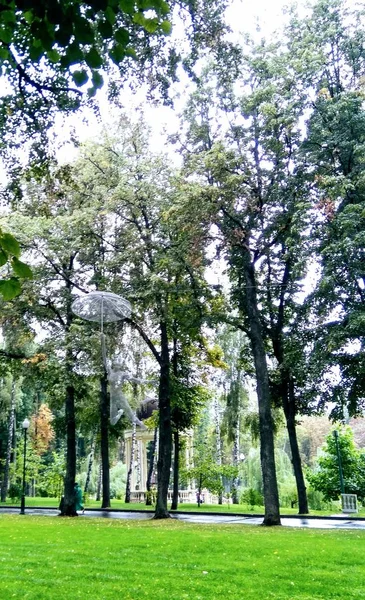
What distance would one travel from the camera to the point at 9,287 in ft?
6.30

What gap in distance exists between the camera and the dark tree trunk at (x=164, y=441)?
17109 mm

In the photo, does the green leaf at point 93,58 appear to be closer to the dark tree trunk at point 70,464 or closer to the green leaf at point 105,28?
the green leaf at point 105,28

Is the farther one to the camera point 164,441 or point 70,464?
point 70,464

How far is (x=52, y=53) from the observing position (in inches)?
92.0

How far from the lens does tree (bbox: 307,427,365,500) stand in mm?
23266

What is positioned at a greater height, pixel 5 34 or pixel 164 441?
pixel 5 34

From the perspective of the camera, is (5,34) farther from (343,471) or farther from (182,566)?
(343,471)

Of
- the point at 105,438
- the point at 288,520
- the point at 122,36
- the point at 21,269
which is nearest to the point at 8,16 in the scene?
the point at 122,36

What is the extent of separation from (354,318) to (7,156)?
32.4 feet

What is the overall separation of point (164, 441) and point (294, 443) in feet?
16.1

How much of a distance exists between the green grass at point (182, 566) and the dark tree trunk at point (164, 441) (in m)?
6.17

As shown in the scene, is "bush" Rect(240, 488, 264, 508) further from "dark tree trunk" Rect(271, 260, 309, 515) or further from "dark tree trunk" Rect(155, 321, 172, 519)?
"dark tree trunk" Rect(155, 321, 172, 519)

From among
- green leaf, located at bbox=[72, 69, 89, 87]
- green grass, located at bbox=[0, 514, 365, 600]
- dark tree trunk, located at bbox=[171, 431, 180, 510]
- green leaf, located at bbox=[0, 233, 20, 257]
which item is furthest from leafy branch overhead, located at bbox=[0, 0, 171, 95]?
dark tree trunk, located at bbox=[171, 431, 180, 510]

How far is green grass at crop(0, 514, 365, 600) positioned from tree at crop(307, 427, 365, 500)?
1306 centimetres
